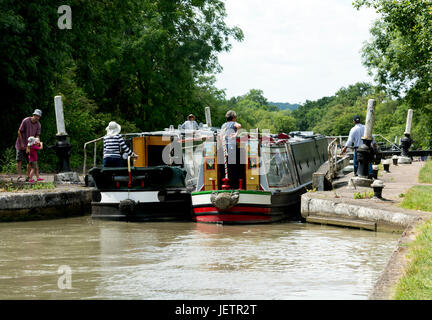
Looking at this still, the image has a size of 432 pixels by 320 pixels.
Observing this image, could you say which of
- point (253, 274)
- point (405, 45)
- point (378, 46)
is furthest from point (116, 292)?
point (378, 46)

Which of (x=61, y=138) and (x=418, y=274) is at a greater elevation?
(x=61, y=138)

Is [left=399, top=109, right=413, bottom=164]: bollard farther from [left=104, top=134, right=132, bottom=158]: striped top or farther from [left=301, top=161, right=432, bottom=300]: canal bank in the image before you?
[left=104, top=134, right=132, bottom=158]: striped top

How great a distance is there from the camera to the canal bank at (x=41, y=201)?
1460 centimetres

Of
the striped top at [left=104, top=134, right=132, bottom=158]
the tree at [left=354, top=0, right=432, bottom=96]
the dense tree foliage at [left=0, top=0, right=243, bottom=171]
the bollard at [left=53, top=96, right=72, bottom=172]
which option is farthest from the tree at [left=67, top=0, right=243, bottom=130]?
the striped top at [left=104, top=134, right=132, bottom=158]

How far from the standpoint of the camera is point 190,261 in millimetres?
9531

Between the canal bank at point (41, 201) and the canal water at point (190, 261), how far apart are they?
61 centimetres

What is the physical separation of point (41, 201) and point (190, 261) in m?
6.63

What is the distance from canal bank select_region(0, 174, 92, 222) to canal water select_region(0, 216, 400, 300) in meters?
0.61

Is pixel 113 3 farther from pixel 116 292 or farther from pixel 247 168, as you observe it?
pixel 116 292

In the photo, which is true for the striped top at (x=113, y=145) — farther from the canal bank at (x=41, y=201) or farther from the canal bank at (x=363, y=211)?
the canal bank at (x=363, y=211)

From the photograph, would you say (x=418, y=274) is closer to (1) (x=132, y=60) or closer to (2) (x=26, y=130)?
(2) (x=26, y=130)

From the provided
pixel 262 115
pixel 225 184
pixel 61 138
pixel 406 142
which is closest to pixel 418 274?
pixel 225 184

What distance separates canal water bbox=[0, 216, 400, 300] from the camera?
24.5ft
